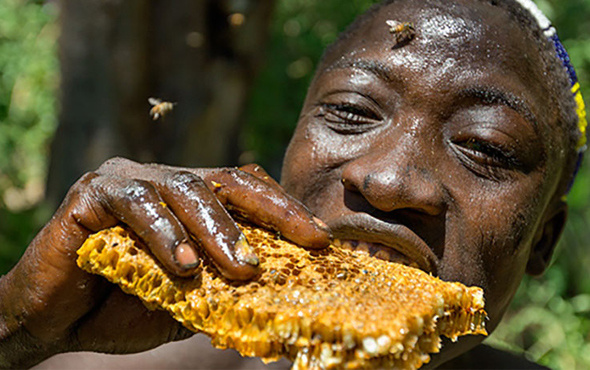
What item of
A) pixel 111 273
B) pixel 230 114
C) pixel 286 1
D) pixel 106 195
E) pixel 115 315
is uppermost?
pixel 106 195

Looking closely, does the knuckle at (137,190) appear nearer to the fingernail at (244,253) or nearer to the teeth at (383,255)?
the fingernail at (244,253)

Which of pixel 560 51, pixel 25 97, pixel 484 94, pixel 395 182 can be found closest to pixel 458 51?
pixel 484 94

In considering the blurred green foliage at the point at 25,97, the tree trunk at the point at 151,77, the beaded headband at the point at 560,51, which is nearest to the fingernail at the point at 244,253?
the beaded headband at the point at 560,51

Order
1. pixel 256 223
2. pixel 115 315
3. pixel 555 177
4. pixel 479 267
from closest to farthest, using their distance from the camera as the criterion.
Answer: pixel 256 223 → pixel 115 315 → pixel 479 267 → pixel 555 177

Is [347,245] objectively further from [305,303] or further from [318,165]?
[305,303]

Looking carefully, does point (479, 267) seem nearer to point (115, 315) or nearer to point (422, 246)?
point (422, 246)

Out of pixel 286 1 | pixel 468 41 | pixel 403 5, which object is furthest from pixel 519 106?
pixel 286 1
